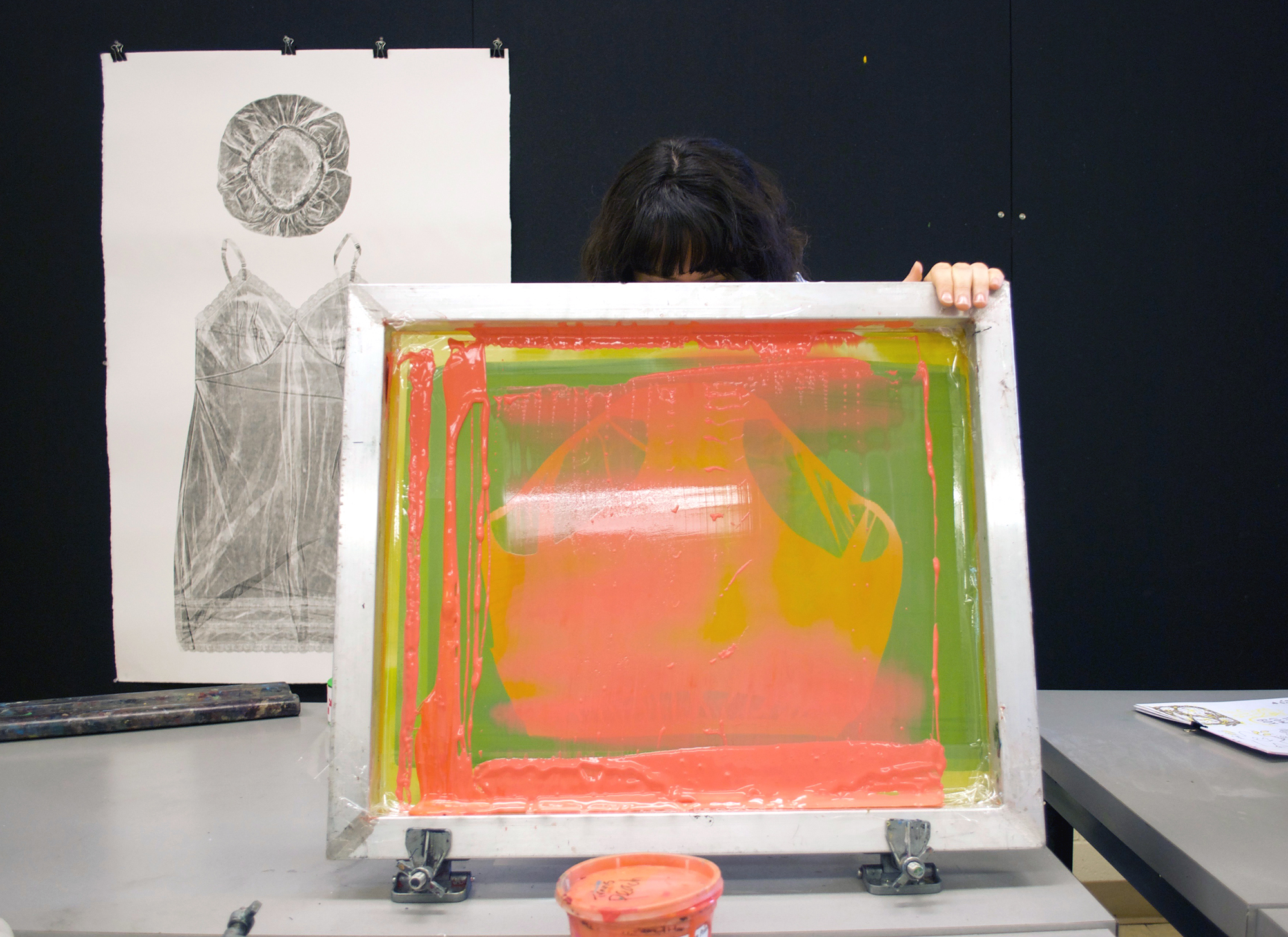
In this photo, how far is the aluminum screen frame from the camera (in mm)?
583

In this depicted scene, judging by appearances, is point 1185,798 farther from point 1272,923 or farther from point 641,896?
point 641,896

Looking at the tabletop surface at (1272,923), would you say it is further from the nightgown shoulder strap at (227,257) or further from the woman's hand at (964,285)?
the nightgown shoulder strap at (227,257)

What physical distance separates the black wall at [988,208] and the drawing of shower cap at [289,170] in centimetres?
17

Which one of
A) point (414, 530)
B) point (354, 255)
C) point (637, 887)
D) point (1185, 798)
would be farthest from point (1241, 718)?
point (354, 255)

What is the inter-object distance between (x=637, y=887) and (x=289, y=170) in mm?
1641

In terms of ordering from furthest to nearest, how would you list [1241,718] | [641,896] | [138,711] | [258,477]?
1. [258,477]
2. [138,711]
3. [1241,718]
4. [641,896]

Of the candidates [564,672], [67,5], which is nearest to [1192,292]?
[564,672]

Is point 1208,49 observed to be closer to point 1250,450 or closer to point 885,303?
point 1250,450

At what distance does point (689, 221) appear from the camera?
1.04 meters

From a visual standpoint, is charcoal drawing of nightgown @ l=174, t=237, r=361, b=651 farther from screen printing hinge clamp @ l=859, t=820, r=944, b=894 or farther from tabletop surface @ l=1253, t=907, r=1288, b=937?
tabletop surface @ l=1253, t=907, r=1288, b=937

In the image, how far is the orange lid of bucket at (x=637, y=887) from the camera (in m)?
0.43

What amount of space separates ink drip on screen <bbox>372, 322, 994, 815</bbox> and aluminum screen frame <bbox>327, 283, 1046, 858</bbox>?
2cm

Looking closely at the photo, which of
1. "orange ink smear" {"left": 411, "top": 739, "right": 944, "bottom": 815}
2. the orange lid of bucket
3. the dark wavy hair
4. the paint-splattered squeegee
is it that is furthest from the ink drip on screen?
the paint-splattered squeegee

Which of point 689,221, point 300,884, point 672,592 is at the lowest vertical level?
point 300,884
